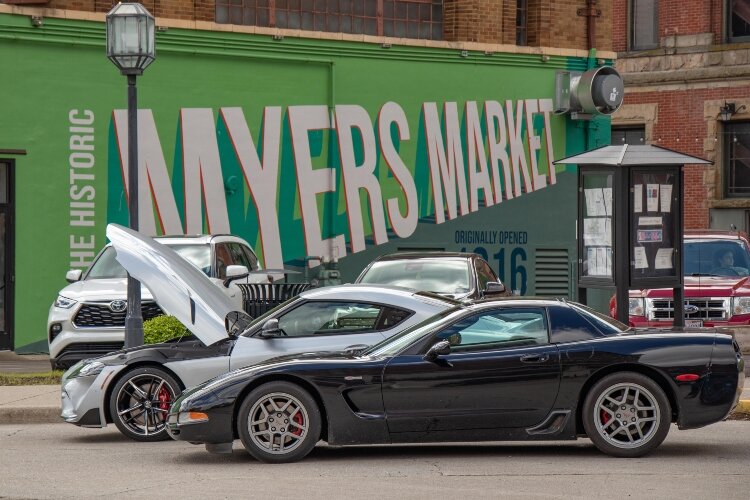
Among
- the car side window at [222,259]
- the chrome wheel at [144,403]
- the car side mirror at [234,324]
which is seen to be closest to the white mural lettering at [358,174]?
the car side window at [222,259]

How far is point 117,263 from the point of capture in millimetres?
18922

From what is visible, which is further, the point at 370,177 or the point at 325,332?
the point at 370,177

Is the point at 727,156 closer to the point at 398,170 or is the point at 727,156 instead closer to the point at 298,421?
the point at 398,170

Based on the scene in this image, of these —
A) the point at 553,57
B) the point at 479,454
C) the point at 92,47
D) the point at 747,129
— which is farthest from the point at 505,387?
the point at 747,129

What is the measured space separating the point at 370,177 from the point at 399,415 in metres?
14.2

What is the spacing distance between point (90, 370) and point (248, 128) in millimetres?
11509

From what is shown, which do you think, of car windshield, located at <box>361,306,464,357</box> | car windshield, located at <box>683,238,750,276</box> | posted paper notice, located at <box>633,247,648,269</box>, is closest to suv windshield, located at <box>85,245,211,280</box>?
posted paper notice, located at <box>633,247,648,269</box>

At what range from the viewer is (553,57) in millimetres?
27109

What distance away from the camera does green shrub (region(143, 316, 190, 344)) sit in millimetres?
16844

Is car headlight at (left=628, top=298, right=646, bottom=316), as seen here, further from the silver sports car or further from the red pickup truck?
the silver sports car

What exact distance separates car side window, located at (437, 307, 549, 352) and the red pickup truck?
8.53 metres

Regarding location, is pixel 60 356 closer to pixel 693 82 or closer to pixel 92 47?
pixel 92 47

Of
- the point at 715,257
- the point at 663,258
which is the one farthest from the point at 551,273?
the point at 663,258

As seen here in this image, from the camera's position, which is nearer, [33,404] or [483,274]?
[33,404]
